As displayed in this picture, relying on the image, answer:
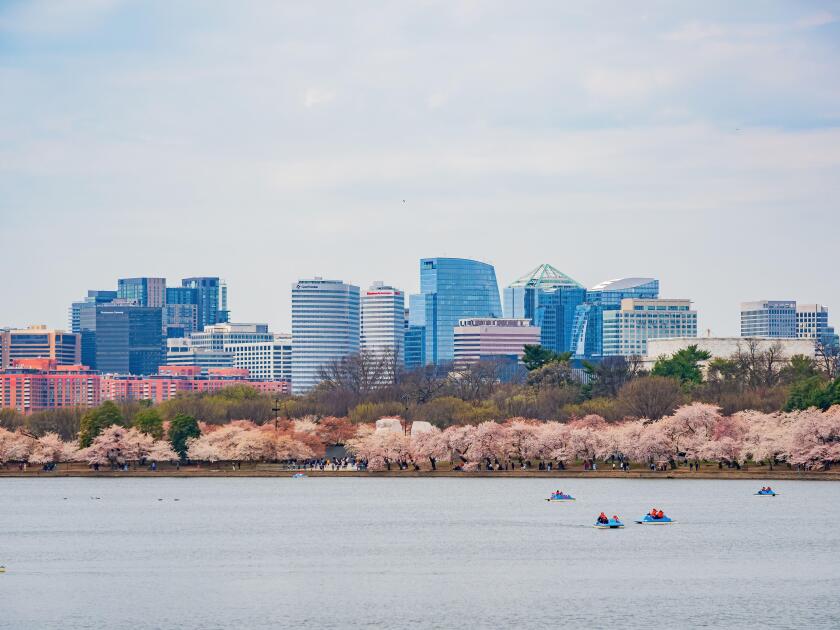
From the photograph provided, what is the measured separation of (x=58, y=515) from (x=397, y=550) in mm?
37069

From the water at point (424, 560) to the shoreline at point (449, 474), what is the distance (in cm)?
697

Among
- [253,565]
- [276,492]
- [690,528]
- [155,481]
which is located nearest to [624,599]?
[253,565]

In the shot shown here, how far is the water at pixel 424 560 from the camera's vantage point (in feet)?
240

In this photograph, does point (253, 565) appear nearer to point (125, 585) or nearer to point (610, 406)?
point (125, 585)

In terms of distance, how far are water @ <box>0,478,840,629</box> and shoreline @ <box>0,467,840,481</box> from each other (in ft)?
22.9

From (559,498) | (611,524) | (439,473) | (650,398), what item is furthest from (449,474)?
(611,524)

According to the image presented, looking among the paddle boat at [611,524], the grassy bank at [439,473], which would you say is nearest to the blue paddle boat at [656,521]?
the paddle boat at [611,524]

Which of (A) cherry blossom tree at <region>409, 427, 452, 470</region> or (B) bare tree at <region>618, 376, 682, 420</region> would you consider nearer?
(A) cherry blossom tree at <region>409, 427, 452, 470</region>

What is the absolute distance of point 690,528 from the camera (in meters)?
105

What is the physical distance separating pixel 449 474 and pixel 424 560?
2956 inches

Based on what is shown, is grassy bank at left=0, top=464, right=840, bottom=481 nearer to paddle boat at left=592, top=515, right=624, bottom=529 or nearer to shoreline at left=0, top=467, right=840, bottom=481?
shoreline at left=0, top=467, right=840, bottom=481

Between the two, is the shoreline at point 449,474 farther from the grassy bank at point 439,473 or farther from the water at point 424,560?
the water at point 424,560

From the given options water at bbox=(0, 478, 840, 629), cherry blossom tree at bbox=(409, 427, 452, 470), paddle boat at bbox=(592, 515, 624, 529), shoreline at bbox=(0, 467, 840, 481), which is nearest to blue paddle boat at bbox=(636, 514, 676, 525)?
water at bbox=(0, 478, 840, 629)

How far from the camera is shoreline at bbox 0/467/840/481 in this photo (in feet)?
490
